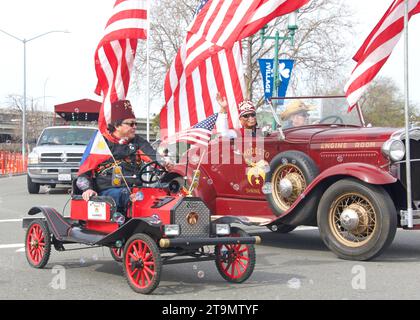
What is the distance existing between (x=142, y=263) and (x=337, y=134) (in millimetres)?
3588

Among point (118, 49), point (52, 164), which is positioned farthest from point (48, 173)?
point (118, 49)

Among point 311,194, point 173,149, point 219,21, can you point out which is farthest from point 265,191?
point 219,21

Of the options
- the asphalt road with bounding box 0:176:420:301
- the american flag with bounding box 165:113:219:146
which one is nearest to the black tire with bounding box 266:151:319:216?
the asphalt road with bounding box 0:176:420:301

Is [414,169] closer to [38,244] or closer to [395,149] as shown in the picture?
[395,149]

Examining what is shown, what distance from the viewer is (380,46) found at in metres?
8.42

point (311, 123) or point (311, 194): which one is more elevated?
point (311, 123)

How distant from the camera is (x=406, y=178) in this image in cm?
764

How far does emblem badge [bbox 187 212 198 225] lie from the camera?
600 cm

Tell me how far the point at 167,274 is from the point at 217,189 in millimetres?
2904

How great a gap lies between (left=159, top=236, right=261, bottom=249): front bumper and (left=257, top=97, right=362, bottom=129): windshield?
3.34m

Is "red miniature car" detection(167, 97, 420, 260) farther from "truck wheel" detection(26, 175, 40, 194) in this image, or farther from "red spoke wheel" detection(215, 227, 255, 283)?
"truck wheel" detection(26, 175, 40, 194)
